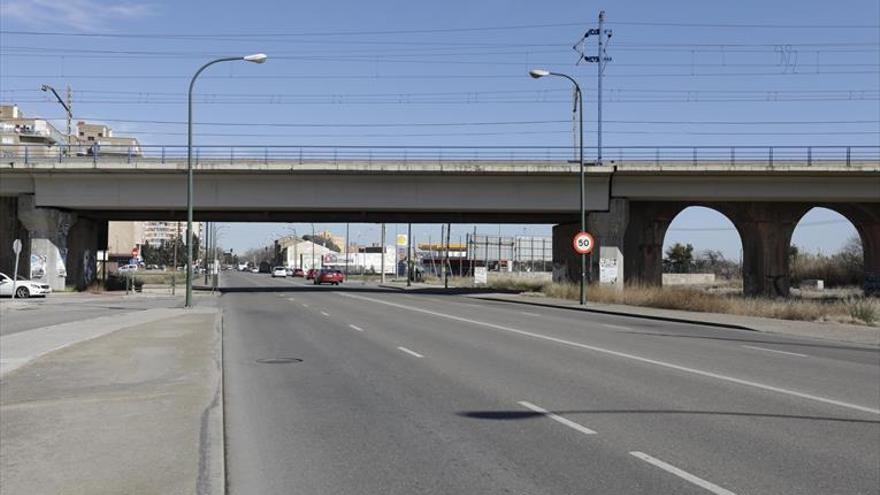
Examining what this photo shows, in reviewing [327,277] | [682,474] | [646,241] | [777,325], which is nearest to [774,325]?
[777,325]

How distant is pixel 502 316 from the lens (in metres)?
28.6

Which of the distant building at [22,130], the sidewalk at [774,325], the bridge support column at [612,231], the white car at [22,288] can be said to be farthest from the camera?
the distant building at [22,130]

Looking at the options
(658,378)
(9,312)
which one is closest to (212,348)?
(658,378)

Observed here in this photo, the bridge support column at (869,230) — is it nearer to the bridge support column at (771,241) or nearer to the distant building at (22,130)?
the bridge support column at (771,241)

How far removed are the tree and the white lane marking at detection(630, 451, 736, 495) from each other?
126864mm

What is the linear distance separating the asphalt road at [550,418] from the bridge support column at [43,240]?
1339 inches

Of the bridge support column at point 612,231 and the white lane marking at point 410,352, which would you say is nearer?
the white lane marking at point 410,352

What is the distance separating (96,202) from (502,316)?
2848 cm

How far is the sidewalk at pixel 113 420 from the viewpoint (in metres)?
6.34

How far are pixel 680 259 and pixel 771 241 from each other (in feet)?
265

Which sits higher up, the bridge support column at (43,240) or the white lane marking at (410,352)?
the bridge support column at (43,240)

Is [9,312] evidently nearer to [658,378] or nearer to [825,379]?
[658,378]

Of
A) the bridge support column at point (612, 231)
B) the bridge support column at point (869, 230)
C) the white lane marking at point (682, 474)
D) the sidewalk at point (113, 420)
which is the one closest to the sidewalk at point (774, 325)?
the bridge support column at point (612, 231)

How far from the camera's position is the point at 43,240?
154ft
